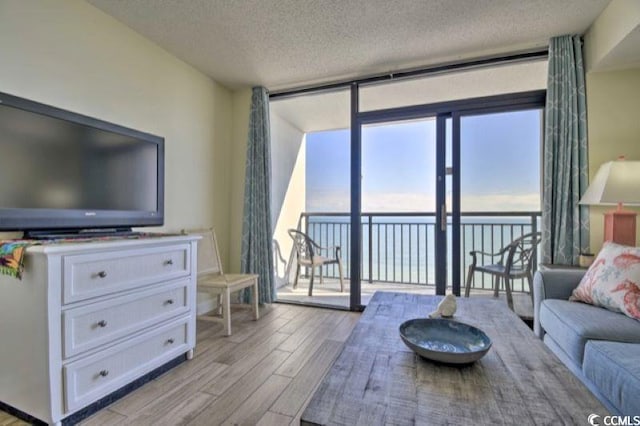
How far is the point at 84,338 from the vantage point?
1473 mm

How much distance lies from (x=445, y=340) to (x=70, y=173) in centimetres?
218

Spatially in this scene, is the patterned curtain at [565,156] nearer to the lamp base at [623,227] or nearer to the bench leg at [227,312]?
the lamp base at [623,227]

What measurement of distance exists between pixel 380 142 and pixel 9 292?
3.30 meters

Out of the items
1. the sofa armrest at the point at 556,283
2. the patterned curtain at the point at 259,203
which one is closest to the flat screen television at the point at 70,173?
the patterned curtain at the point at 259,203

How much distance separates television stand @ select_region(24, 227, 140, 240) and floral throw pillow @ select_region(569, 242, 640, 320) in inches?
114

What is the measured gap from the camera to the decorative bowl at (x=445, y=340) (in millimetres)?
1010

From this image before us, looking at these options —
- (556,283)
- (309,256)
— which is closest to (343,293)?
(309,256)

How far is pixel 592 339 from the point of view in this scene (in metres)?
1.45

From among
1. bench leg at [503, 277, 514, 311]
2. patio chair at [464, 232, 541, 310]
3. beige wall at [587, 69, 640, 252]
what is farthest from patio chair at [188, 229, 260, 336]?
beige wall at [587, 69, 640, 252]

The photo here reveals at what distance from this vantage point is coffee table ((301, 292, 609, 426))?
2.54ft

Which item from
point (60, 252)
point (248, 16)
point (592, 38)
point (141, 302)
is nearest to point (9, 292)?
point (60, 252)

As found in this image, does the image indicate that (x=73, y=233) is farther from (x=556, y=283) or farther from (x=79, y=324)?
(x=556, y=283)

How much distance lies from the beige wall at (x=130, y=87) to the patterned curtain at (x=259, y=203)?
32 cm

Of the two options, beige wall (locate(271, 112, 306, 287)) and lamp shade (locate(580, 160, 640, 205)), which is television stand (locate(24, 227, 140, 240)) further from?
lamp shade (locate(580, 160, 640, 205))
